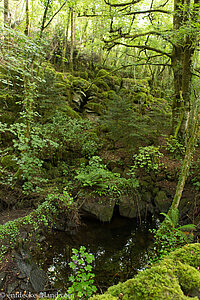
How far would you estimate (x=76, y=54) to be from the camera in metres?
16.1

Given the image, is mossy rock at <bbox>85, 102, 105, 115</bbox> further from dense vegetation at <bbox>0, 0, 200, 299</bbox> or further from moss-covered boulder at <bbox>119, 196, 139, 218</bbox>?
moss-covered boulder at <bbox>119, 196, 139, 218</bbox>

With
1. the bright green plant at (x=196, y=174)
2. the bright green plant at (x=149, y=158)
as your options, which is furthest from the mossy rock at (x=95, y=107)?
the bright green plant at (x=196, y=174)

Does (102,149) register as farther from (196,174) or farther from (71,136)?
(196,174)

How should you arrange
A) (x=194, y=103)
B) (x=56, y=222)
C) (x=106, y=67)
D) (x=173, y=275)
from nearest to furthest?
(x=173, y=275)
(x=194, y=103)
(x=56, y=222)
(x=106, y=67)

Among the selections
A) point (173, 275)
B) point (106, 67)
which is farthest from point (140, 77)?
point (173, 275)

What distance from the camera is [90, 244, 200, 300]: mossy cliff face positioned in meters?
1.17

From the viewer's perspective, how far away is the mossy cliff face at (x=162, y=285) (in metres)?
1.17

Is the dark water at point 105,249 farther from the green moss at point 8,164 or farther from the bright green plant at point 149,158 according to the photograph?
the green moss at point 8,164

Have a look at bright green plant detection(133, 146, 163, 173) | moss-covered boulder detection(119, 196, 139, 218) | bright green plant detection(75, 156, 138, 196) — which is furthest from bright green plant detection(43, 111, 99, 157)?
moss-covered boulder detection(119, 196, 139, 218)

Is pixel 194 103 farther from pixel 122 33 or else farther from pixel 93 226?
pixel 122 33

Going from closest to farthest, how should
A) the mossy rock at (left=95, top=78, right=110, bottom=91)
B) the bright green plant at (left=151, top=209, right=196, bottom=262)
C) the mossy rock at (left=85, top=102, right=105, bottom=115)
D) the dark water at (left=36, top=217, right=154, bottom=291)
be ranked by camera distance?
the bright green plant at (left=151, top=209, right=196, bottom=262) → the dark water at (left=36, top=217, right=154, bottom=291) → the mossy rock at (left=85, top=102, right=105, bottom=115) → the mossy rock at (left=95, top=78, right=110, bottom=91)

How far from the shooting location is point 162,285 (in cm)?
121

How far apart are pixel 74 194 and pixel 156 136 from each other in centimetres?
488

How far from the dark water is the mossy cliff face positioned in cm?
245
